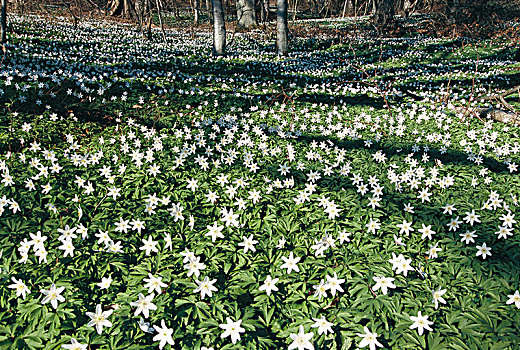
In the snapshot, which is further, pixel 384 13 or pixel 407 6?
pixel 407 6

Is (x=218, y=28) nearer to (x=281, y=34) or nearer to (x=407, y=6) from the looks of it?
(x=281, y=34)

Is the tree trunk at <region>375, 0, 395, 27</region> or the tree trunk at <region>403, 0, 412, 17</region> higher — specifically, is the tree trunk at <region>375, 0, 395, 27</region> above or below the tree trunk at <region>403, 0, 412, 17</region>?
below

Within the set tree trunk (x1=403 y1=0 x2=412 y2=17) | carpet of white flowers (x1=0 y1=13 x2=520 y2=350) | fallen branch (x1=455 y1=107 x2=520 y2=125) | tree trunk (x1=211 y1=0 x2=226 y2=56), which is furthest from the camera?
tree trunk (x1=403 y1=0 x2=412 y2=17)

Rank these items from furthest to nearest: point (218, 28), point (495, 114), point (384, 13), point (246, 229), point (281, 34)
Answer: point (384, 13) → point (281, 34) → point (218, 28) → point (495, 114) → point (246, 229)

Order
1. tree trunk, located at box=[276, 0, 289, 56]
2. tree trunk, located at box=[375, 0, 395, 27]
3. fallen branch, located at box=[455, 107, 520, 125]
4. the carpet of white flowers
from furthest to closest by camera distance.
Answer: tree trunk, located at box=[375, 0, 395, 27] → tree trunk, located at box=[276, 0, 289, 56] → fallen branch, located at box=[455, 107, 520, 125] → the carpet of white flowers

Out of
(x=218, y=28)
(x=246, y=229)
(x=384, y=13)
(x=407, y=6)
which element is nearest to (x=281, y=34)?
(x=218, y=28)

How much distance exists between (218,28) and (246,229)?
43.6ft

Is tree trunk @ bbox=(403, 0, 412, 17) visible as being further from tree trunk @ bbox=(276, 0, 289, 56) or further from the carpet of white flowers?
the carpet of white flowers

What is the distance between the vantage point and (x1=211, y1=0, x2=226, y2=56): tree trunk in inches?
517

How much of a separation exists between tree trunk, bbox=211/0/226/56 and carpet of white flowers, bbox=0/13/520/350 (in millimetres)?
8523

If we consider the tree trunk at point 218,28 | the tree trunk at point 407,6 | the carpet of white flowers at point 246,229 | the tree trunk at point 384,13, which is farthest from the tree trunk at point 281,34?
the tree trunk at point 407,6

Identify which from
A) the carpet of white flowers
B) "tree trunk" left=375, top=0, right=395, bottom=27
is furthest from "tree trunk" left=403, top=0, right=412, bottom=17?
the carpet of white flowers

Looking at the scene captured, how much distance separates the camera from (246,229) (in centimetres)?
328

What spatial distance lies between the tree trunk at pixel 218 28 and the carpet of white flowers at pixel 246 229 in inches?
336
